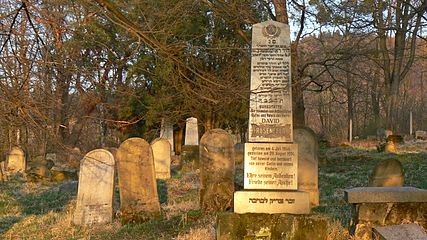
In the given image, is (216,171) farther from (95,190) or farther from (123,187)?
(95,190)

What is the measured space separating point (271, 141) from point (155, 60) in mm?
2818

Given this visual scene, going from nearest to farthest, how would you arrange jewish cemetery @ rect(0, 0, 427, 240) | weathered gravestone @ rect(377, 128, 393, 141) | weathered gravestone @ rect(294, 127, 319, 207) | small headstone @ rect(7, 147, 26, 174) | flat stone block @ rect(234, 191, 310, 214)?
jewish cemetery @ rect(0, 0, 427, 240) → flat stone block @ rect(234, 191, 310, 214) → weathered gravestone @ rect(294, 127, 319, 207) → small headstone @ rect(7, 147, 26, 174) → weathered gravestone @ rect(377, 128, 393, 141)

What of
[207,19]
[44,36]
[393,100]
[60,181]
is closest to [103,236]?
[44,36]

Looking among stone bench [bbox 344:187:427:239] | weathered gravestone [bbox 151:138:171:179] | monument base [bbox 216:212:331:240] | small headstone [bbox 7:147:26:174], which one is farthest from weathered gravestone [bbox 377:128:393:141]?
monument base [bbox 216:212:331:240]

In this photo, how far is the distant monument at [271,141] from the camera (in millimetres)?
6055

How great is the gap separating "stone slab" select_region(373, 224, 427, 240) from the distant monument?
2.98 feet

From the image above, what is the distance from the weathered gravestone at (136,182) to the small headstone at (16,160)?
13.6 metres

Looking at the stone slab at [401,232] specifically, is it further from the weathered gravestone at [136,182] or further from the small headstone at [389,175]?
the weathered gravestone at [136,182]

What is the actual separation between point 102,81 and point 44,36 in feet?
3.18

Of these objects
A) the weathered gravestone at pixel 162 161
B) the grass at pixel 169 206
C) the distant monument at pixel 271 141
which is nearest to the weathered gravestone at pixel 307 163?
the grass at pixel 169 206

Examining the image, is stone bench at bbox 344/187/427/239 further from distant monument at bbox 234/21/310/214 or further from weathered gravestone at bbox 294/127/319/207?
weathered gravestone at bbox 294/127/319/207

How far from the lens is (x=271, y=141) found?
6.24m

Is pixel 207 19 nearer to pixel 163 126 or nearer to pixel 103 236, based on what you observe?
pixel 163 126

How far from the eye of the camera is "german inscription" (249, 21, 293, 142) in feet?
20.5
